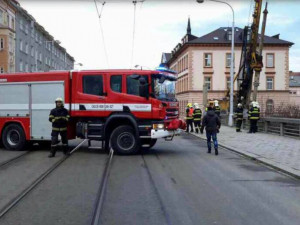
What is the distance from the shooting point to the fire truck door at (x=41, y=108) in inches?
532

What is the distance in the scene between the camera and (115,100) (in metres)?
12.7

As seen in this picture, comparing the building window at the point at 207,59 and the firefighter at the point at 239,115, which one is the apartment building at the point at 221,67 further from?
the firefighter at the point at 239,115

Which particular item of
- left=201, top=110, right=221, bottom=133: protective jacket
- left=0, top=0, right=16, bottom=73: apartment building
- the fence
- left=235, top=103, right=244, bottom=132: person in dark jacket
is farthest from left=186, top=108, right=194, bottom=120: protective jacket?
left=0, top=0, right=16, bottom=73: apartment building

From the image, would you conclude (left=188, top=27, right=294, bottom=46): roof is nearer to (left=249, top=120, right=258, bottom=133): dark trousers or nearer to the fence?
the fence

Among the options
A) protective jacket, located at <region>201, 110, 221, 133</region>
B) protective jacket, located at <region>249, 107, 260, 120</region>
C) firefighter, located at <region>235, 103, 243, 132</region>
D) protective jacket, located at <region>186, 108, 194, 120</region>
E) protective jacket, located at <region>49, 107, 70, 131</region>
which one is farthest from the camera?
protective jacket, located at <region>186, 108, 194, 120</region>

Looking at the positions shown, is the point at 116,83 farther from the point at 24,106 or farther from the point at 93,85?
the point at 24,106

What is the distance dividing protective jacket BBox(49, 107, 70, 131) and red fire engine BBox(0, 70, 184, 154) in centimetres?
68

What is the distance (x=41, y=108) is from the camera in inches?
539

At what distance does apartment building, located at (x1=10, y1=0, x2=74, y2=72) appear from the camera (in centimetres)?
5625

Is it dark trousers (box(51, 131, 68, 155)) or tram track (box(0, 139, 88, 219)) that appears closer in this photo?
tram track (box(0, 139, 88, 219))

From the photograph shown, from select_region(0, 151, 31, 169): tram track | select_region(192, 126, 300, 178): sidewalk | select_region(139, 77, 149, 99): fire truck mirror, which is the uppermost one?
select_region(139, 77, 149, 99): fire truck mirror

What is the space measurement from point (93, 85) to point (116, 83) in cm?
75

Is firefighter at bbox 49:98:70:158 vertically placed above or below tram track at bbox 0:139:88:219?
above

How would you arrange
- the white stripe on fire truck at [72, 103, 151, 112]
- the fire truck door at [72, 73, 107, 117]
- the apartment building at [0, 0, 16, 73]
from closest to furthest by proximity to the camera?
the white stripe on fire truck at [72, 103, 151, 112]
the fire truck door at [72, 73, 107, 117]
the apartment building at [0, 0, 16, 73]
